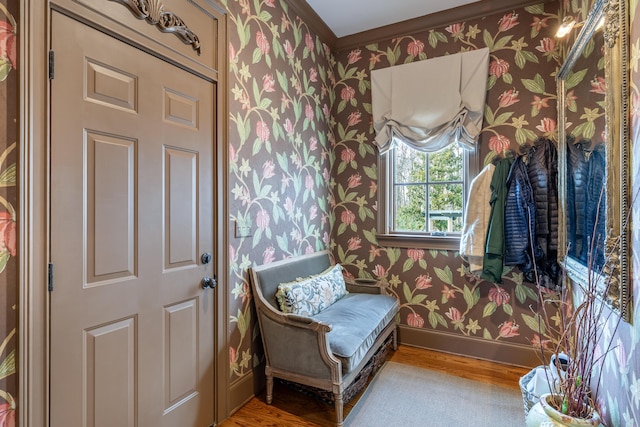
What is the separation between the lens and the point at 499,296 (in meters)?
2.77

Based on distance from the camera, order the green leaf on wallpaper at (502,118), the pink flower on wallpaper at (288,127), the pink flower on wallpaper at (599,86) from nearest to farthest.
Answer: the pink flower on wallpaper at (599,86) < the pink flower on wallpaper at (288,127) < the green leaf on wallpaper at (502,118)

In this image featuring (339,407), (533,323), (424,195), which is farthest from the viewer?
(424,195)

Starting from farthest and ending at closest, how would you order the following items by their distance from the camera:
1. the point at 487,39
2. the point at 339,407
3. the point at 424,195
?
the point at 424,195 → the point at 487,39 → the point at 339,407

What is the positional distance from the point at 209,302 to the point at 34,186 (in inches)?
41.7

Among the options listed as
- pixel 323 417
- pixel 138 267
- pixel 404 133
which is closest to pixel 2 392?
pixel 138 267

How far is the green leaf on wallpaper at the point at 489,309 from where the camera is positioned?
2.78 m

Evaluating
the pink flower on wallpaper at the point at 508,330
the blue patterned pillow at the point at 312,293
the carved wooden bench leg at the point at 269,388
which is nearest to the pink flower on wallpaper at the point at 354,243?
the blue patterned pillow at the point at 312,293

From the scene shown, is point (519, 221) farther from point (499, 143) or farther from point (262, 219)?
point (262, 219)

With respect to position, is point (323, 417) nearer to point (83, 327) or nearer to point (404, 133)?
point (83, 327)

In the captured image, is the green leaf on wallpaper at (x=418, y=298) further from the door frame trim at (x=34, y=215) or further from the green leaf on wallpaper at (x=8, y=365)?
the green leaf on wallpaper at (x=8, y=365)

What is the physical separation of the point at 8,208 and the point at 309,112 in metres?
2.29

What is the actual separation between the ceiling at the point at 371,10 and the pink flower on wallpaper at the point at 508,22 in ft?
0.90

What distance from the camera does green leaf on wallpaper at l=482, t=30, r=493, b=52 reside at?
2766 millimetres

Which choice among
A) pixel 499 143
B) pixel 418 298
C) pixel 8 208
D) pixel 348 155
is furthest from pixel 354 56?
pixel 8 208
